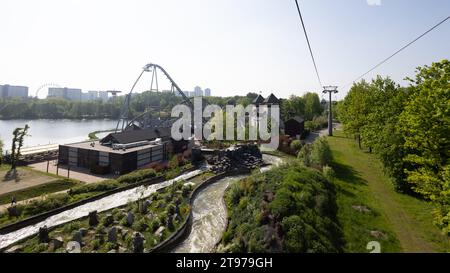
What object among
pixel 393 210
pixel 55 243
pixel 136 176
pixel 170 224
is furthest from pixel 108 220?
pixel 393 210

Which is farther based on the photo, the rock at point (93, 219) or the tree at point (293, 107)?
the tree at point (293, 107)

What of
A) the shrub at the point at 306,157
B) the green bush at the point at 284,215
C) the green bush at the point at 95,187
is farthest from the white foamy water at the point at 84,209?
the shrub at the point at 306,157

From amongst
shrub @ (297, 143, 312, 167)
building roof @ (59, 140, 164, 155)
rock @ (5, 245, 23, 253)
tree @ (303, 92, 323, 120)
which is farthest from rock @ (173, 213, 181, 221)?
tree @ (303, 92, 323, 120)

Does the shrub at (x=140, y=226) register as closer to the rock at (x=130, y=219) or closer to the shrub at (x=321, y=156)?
the rock at (x=130, y=219)

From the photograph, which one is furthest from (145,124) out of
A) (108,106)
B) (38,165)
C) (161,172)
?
(108,106)
